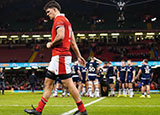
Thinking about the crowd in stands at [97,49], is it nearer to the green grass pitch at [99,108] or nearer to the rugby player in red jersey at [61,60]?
the green grass pitch at [99,108]

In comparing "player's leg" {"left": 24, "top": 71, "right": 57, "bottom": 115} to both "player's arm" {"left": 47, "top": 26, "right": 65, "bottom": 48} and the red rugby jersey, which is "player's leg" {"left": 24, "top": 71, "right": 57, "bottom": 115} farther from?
"player's arm" {"left": 47, "top": 26, "right": 65, "bottom": 48}

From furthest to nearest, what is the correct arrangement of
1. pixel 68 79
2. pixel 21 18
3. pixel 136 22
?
1. pixel 21 18
2. pixel 136 22
3. pixel 68 79

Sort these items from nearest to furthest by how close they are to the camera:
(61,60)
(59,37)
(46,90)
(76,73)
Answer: (59,37), (61,60), (46,90), (76,73)

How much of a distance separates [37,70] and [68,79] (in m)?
40.4

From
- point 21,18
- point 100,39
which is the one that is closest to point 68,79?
point 100,39

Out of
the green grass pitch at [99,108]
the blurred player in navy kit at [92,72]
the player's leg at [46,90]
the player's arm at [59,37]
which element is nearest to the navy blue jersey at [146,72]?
the blurred player in navy kit at [92,72]

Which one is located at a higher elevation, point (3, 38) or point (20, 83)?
point (3, 38)

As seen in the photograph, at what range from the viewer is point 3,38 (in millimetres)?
43219

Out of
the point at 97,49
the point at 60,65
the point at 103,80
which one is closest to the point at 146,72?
the point at 103,80

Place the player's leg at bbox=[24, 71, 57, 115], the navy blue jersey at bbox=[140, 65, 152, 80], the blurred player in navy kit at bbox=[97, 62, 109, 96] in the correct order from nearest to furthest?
the player's leg at bbox=[24, 71, 57, 115] < the navy blue jersey at bbox=[140, 65, 152, 80] < the blurred player in navy kit at bbox=[97, 62, 109, 96]

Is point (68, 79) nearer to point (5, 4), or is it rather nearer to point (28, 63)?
point (28, 63)

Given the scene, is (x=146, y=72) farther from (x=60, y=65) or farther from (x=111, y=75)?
(x=60, y=65)

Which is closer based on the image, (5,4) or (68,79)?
(68,79)

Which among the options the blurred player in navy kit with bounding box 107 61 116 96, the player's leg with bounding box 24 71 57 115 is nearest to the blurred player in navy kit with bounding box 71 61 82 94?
the blurred player in navy kit with bounding box 107 61 116 96
